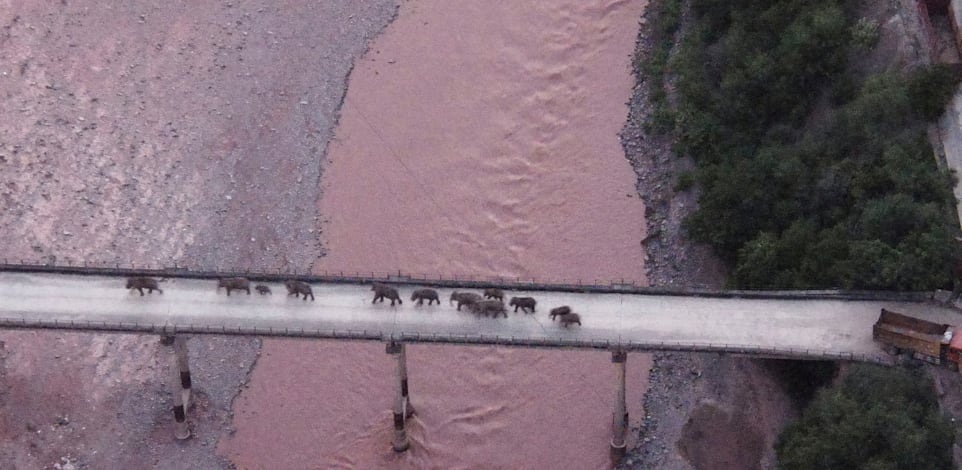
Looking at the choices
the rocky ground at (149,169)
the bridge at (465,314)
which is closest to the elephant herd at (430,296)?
the bridge at (465,314)

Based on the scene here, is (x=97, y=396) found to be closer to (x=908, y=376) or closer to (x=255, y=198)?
(x=255, y=198)

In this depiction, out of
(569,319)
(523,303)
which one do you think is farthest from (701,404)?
(523,303)

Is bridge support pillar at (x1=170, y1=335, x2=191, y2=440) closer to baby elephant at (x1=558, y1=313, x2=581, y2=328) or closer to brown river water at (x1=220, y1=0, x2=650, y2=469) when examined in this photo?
brown river water at (x1=220, y1=0, x2=650, y2=469)

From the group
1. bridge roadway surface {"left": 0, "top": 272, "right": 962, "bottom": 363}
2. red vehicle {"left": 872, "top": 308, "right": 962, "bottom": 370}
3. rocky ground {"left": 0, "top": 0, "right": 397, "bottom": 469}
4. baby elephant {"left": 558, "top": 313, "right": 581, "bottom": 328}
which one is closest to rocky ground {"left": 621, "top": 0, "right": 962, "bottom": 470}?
red vehicle {"left": 872, "top": 308, "right": 962, "bottom": 370}

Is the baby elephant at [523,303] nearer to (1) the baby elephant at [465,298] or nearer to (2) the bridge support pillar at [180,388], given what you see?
(1) the baby elephant at [465,298]

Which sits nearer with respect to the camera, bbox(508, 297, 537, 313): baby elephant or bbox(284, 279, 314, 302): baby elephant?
bbox(508, 297, 537, 313): baby elephant
